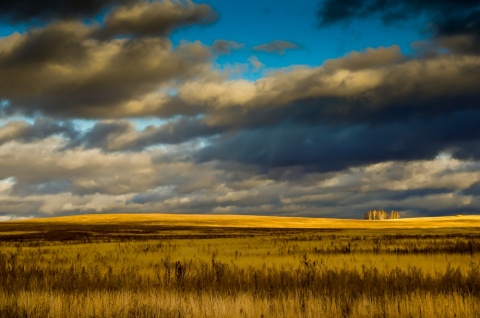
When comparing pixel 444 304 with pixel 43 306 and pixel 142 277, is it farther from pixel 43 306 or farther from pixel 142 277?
pixel 142 277

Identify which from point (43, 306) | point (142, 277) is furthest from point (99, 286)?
point (43, 306)

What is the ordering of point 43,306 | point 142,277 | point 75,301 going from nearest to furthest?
point 43,306 → point 75,301 → point 142,277

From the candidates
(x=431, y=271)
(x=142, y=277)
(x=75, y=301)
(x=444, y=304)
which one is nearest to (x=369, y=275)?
(x=431, y=271)

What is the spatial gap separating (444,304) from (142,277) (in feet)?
29.3

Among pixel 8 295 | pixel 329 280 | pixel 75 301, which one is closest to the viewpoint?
pixel 75 301

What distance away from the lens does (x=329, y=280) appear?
13469 mm

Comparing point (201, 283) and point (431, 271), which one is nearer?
point (201, 283)

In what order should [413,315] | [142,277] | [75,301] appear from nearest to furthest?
[413,315]
[75,301]
[142,277]

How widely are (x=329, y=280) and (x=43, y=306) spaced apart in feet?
23.4

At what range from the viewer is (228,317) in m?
9.10

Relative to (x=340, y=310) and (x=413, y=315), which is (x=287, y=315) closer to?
(x=340, y=310)

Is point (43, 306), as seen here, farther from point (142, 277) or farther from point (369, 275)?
point (369, 275)

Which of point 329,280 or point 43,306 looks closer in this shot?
point 43,306

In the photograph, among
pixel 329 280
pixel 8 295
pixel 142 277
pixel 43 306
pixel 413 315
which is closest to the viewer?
pixel 413 315
